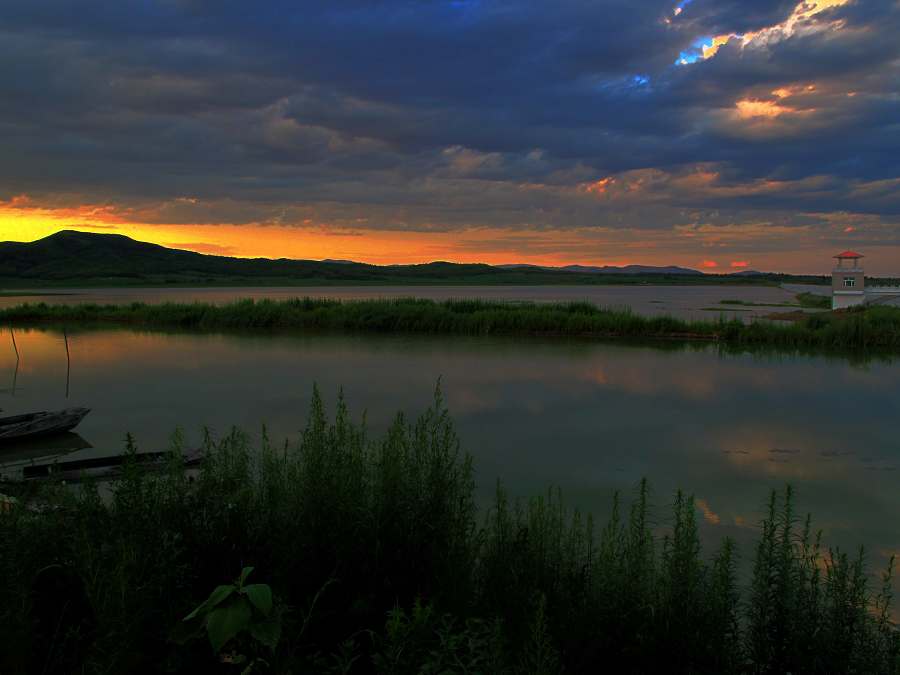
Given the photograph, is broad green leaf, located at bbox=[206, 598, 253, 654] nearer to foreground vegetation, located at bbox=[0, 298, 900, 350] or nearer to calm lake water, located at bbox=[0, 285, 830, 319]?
foreground vegetation, located at bbox=[0, 298, 900, 350]

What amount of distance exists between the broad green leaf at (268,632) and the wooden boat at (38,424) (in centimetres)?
679

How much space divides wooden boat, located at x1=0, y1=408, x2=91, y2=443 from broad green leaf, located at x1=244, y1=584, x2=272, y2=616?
6780mm

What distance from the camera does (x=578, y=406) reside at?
10.7 m

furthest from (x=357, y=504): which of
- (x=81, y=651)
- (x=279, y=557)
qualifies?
(x=81, y=651)

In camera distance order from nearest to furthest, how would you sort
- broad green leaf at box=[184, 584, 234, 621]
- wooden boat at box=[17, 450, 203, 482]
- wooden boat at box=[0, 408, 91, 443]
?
broad green leaf at box=[184, 584, 234, 621], wooden boat at box=[17, 450, 203, 482], wooden boat at box=[0, 408, 91, 443]

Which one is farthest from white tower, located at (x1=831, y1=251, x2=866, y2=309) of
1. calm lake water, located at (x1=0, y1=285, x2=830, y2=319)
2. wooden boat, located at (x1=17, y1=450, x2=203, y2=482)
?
wooden boat, located at (x1=17, y1=450, x2=203, y2=482)

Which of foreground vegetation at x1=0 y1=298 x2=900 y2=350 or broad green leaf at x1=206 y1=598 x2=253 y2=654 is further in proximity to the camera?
foreground vegetation at x1=0 y1=298 x2=900 y2=350

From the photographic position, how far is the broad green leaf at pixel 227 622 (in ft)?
6.78

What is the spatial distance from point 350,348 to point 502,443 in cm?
1041

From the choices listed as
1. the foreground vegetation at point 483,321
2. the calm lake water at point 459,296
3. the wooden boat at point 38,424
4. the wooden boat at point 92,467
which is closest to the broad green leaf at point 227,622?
the wooden boat at point 92,467

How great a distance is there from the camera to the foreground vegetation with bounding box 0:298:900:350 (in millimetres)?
18250

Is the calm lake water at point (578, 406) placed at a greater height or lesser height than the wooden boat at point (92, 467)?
lesser

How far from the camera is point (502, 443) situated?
805cm

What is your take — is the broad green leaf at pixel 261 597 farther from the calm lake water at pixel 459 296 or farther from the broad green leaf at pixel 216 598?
the calm lake water at pixel 459 296
